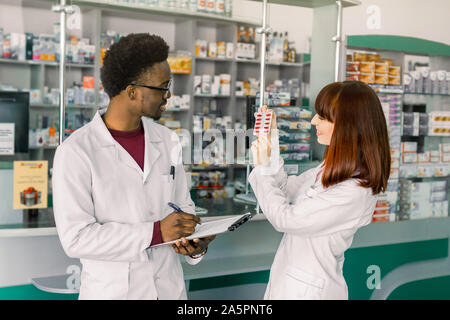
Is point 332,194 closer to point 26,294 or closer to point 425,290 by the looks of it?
point 26,294

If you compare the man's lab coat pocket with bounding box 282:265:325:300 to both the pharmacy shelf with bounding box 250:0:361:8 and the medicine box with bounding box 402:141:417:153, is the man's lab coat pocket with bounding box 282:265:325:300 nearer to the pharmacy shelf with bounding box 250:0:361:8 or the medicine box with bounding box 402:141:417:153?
the pharmacy shelf with bounding box 250:0:361:8

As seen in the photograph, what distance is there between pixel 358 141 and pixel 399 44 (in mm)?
2688

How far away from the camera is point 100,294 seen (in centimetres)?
174

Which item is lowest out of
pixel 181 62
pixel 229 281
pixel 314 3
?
pixel 229 281

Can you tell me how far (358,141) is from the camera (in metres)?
1.88

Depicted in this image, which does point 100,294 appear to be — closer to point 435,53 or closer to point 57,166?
point 57,166

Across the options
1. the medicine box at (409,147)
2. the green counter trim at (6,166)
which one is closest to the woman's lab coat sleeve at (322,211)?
the green counter trim at (6,166)

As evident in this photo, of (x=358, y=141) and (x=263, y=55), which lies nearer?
(x=358, y=141)

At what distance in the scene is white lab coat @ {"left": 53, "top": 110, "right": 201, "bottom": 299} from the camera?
164cm

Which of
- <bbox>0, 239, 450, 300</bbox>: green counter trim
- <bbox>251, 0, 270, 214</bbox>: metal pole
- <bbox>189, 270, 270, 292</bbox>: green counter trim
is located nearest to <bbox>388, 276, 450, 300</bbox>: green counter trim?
<bbox>0, 239, 450, 300</bbox>: green counter trim

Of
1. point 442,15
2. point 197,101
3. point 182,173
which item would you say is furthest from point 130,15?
point 182,173

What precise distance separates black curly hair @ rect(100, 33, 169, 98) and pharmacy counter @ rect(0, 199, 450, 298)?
1285 mm

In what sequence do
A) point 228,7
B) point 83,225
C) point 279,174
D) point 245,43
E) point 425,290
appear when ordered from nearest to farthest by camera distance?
point 83,225 → point 279,174 → point 425,290 → point 228,7 → point 245,43

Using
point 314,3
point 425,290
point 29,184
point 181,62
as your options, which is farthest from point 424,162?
point 181,62
